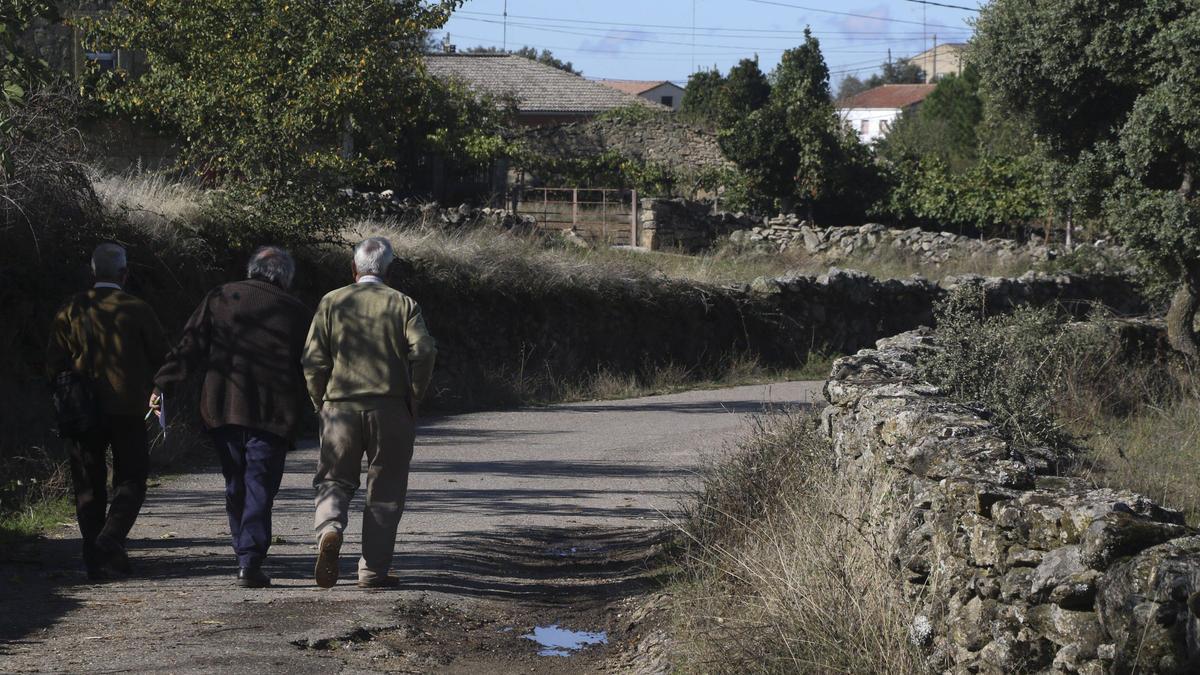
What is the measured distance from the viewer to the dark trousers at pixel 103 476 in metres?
7.44

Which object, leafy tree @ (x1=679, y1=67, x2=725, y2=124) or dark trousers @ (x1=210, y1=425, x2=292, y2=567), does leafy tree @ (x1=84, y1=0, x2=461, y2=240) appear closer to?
dark trousers @ (x1=210, y1=425, x2=292, y2=567)

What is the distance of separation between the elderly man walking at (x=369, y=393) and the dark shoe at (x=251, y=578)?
0.38 m

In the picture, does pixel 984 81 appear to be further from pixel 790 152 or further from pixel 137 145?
pixel 790 152

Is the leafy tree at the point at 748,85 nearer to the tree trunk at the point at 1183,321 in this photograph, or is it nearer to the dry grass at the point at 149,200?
the tree trunk at the point at 1183,321

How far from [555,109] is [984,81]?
35.5 metres

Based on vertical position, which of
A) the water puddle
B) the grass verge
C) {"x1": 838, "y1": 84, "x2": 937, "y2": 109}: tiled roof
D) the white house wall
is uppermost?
{"x1": 838, "y1": 84, "x2": 937, "y2": 109}: tiled roof

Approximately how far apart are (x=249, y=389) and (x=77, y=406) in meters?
1.04

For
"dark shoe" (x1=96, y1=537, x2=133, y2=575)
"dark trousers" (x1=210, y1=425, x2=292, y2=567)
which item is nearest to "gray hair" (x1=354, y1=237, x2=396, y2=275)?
"dark trousers" (x1=210, y1=425, x2=292, y2=567)

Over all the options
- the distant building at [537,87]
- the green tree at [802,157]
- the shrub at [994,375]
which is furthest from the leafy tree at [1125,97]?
the distant building at [537,87]

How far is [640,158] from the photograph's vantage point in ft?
146

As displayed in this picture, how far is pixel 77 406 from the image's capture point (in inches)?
293

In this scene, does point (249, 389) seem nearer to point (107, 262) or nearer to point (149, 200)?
point (107, 262)

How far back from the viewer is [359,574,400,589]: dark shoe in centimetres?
730

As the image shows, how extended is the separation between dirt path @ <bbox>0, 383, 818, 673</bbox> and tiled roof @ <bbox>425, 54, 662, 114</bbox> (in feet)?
134
